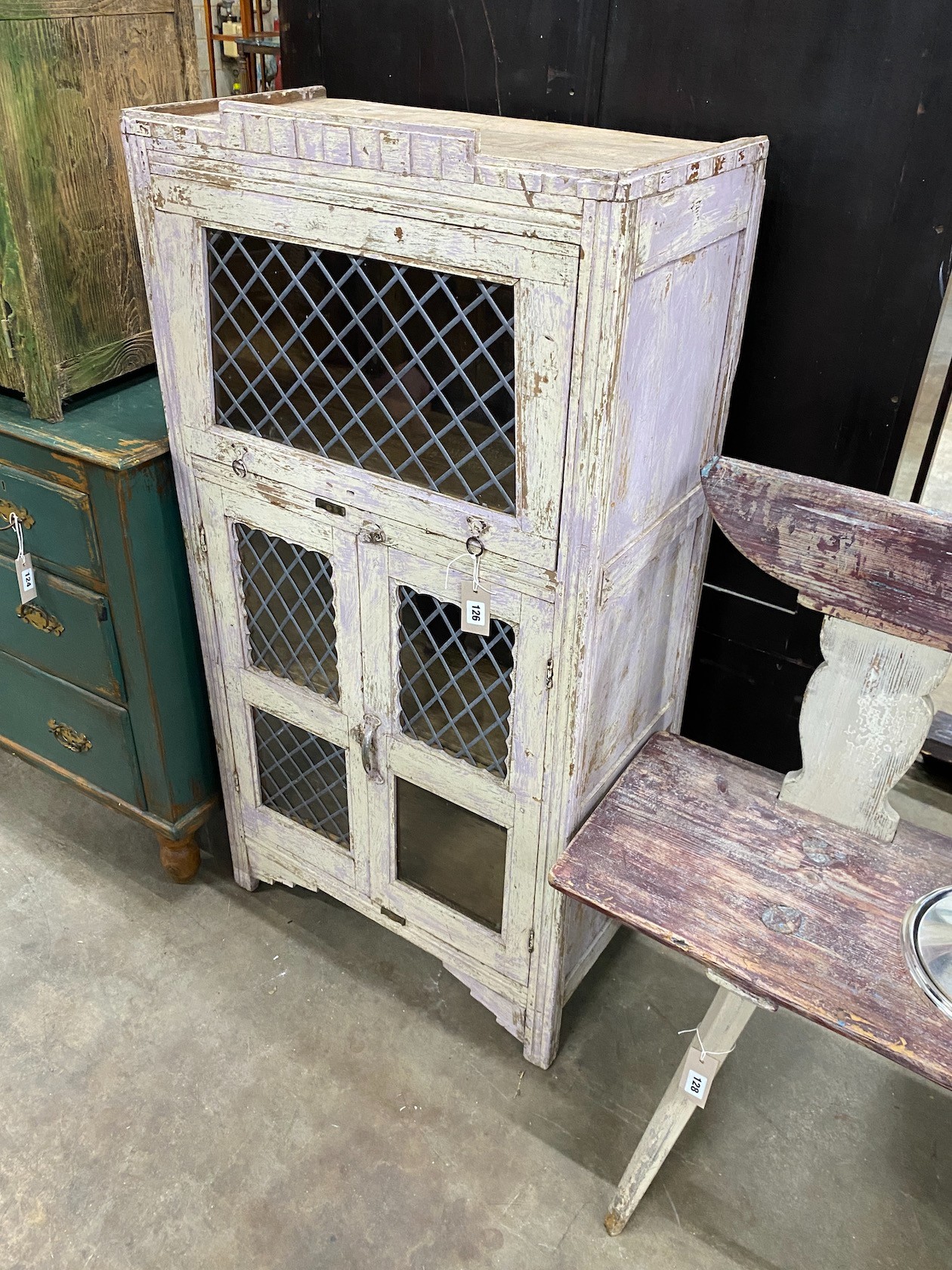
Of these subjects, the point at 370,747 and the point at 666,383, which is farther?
the point at 370,747

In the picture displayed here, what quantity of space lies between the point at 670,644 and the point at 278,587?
0.76 m

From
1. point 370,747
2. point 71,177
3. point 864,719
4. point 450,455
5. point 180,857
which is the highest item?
point 71,177

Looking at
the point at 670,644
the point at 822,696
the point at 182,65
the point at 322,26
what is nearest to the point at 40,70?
the point at 182,65

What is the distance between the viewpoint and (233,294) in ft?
5.09

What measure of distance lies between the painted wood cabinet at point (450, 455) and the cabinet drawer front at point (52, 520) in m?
0.22

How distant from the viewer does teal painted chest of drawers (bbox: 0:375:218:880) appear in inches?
71.7

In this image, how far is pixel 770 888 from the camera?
4.90ft

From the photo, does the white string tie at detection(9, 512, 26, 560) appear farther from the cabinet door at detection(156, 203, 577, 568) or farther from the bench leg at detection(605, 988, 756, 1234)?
the bench leg at detection(605, 988, 756, 1234)

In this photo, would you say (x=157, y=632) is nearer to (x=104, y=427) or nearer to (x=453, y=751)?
(x=104, y=427)

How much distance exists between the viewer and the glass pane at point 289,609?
1755 mm

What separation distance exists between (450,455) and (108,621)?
0.91 m

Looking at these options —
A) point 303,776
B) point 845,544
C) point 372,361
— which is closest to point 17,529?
point 303,776

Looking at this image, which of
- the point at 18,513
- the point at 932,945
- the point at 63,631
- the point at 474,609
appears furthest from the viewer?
the point at 63,631

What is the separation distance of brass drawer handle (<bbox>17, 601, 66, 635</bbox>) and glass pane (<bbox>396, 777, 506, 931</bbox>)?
833 mm
